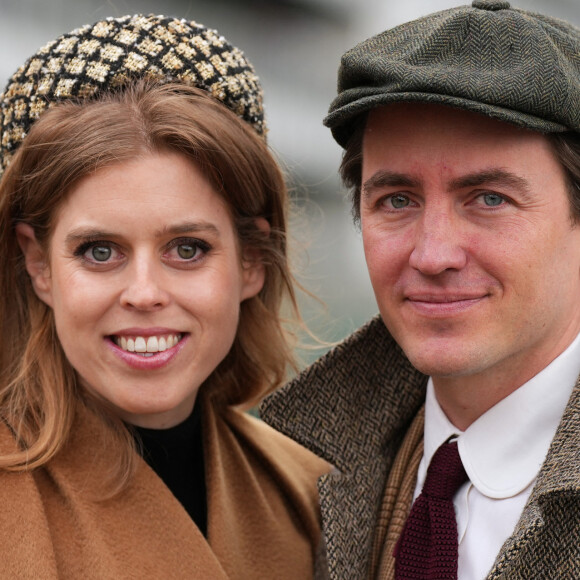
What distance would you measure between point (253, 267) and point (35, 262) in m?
0.69

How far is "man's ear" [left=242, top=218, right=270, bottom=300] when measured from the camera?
10.7 feet

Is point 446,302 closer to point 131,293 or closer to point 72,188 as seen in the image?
point 131,293

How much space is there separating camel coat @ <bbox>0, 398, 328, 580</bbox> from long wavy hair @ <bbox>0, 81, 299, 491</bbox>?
0.06 m

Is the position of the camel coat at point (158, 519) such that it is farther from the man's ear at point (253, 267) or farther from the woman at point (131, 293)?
the man's ear at point (253, 267)

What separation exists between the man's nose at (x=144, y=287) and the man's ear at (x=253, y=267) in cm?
41

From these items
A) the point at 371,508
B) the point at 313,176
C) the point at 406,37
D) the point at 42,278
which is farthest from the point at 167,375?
the point at 313,176

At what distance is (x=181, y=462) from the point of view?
128 inches

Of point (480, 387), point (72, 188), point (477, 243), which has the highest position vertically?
point (72, 188)

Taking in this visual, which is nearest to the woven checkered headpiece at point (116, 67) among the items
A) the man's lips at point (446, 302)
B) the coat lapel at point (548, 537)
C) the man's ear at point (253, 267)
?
the man's ear at point (253, 267)

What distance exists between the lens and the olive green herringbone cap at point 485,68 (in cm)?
243

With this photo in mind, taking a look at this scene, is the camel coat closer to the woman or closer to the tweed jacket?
the woman

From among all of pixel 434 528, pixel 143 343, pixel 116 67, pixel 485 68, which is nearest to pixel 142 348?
pixel 143 343

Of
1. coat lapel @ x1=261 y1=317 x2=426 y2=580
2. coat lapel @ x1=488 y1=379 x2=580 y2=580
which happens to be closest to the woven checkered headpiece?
coat lapel @ x1=261 y1=317 x2=426 y2=580

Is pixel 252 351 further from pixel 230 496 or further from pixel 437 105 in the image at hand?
pixel 437 105
